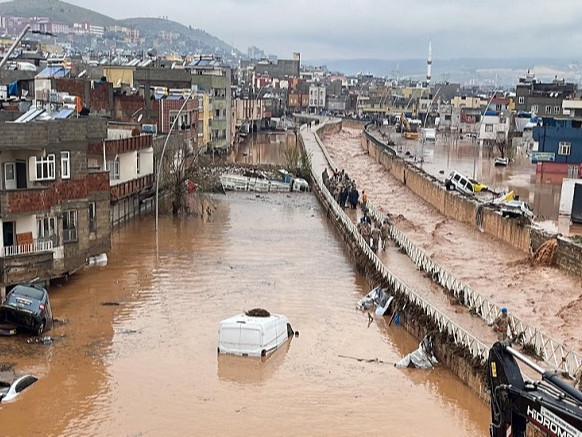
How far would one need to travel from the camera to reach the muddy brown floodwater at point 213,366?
56.5 ft

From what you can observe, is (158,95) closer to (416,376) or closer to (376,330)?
(376,330)

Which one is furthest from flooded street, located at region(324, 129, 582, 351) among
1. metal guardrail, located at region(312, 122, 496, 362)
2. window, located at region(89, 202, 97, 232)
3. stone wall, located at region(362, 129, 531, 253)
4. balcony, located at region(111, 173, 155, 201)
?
balcony, located at region(111, 173, 155, 201)

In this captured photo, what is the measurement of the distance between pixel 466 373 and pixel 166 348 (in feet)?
26.3

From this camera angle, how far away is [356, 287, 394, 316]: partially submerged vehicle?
2514cm

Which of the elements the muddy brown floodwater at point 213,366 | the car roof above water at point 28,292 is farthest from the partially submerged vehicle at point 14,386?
the car roof above water at point 28,292

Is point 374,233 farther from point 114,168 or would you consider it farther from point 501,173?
point 501,173

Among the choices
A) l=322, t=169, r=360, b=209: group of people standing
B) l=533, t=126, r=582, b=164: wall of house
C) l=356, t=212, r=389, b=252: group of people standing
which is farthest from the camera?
l=533, t=126, r=582, b=164: wall of house

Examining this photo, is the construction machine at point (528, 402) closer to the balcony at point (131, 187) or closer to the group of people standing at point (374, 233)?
the group of people standing at point (374, 233)

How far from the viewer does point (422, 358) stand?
2045cm

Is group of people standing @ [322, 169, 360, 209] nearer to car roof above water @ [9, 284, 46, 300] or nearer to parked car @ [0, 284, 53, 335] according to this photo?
car roof above water @ [9, 284, 46, 300]

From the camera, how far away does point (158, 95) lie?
5562 centimetres

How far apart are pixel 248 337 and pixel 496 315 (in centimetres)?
671

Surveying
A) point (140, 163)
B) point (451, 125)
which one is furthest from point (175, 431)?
point (451, 125)

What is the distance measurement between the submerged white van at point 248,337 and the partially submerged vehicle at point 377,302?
5.01 metres
